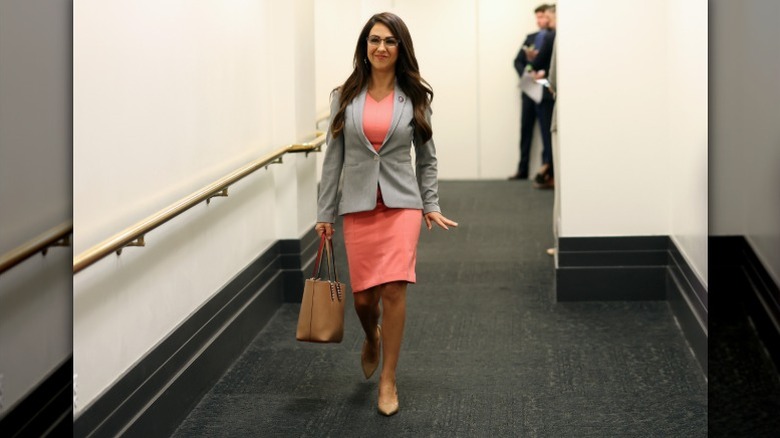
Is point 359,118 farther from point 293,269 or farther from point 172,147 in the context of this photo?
point 293,269

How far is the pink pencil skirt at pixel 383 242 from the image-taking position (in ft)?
12.9

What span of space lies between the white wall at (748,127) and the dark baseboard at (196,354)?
213 cm

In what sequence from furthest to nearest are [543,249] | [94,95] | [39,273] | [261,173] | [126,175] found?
[543,249]
[261,173]
[126,175]
[94,95]
[39,273]

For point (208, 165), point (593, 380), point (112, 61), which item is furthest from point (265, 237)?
point (112, 61)

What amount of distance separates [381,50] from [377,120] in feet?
0.84

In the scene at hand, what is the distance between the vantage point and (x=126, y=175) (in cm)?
327

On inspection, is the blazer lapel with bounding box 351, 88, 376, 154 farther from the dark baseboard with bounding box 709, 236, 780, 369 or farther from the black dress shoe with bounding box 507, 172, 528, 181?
the black dress shoe with bounding box 507, 172, 528, 181

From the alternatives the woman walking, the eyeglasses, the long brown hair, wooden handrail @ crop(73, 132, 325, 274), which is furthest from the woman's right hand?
the eyeglasses

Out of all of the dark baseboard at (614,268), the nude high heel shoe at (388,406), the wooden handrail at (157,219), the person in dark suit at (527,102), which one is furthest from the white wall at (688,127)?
the person in dark suit at (527,102)

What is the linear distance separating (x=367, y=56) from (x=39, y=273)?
277cm

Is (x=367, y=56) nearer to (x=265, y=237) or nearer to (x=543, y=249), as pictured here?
(x=265, y=237)

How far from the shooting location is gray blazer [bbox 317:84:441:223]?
Answer: 3.87 metres

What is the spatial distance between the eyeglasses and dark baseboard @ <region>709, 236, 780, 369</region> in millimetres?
2592

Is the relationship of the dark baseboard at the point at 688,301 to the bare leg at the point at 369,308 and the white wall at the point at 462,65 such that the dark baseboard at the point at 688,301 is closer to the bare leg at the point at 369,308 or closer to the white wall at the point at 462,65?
the bare leg at the point at 369,308
